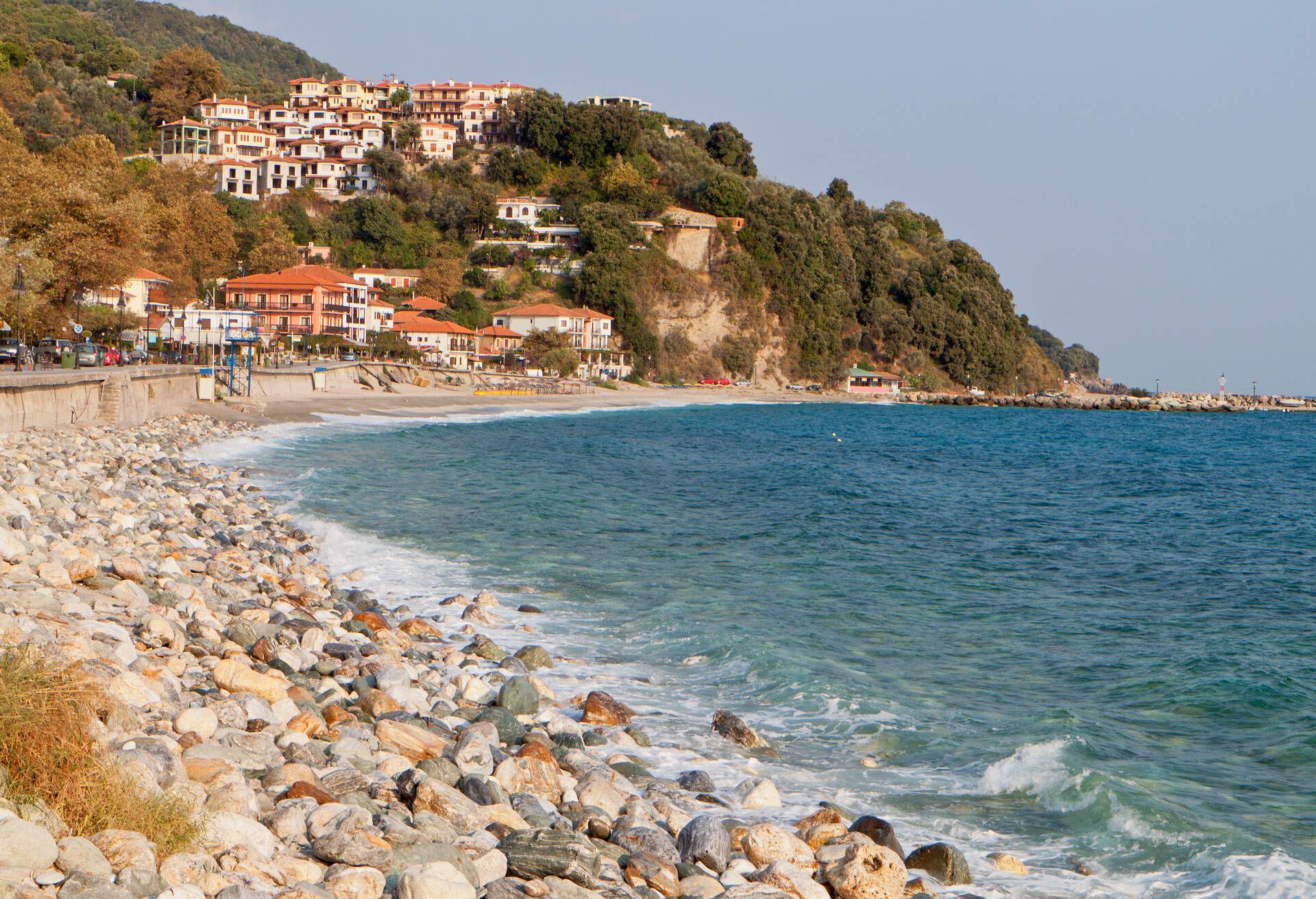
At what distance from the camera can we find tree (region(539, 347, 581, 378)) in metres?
92.4

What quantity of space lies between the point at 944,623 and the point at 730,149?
12286 centimetres

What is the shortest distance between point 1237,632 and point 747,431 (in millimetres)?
44960

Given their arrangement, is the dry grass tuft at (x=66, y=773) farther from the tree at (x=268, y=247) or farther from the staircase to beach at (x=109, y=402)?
the tree at (x=268, y=247)

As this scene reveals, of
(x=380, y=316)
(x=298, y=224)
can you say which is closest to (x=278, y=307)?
(x=380, y=316)

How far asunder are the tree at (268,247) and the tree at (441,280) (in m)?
11.6

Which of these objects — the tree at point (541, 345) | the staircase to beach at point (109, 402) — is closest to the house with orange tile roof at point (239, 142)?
the tree at point (541, 345)

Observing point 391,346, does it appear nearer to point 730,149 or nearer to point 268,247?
point 268,247

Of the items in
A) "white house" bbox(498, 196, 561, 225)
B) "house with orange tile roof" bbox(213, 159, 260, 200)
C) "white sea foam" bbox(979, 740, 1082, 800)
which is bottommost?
"white sea foam" bbox(979, 740, 1082, 800)

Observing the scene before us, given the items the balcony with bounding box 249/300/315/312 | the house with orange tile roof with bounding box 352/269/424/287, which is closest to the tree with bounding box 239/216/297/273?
the house with orange tile roof with bounding box 352/269/424/287

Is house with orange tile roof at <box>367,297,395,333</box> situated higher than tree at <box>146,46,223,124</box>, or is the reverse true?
tree at <box>146,46,223,124</box>

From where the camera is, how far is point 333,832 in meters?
6.10

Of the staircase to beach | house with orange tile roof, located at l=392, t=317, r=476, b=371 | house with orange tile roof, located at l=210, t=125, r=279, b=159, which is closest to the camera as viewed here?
the staircase to beach

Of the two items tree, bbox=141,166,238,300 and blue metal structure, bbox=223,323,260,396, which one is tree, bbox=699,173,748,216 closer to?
tree, bbox=141,166,238,300

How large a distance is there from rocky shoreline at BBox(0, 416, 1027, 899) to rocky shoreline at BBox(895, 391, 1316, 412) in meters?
110
